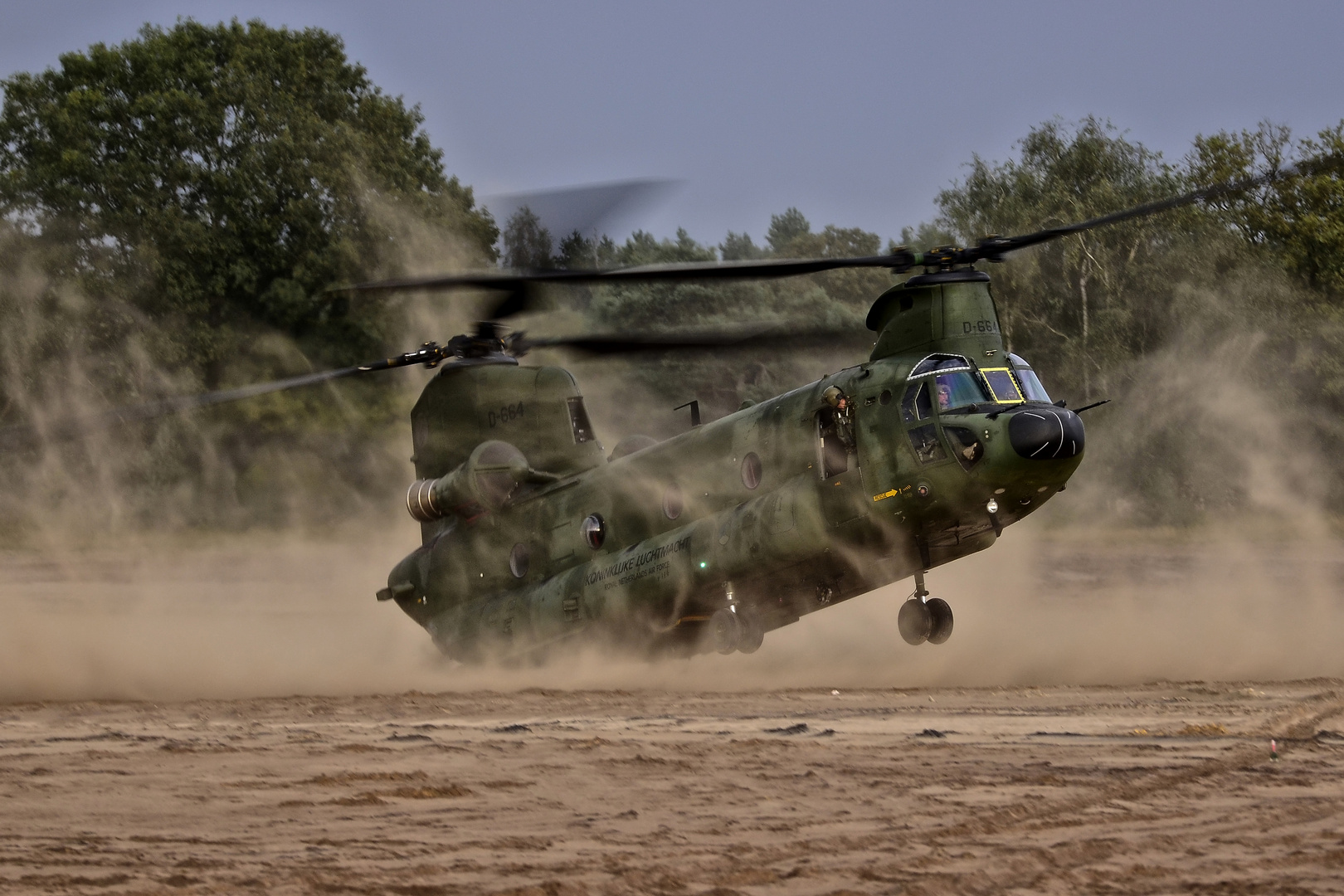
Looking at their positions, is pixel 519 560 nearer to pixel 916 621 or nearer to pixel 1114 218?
pixel 916 621

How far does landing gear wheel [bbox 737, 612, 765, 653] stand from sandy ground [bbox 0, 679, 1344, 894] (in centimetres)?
190

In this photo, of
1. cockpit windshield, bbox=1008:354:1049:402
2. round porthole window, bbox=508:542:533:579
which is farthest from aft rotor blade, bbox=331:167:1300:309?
round porthole window, bbox=508:542:533:579

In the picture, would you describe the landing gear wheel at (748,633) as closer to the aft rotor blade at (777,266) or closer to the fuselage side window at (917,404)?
the fuselage side window at (917,404)

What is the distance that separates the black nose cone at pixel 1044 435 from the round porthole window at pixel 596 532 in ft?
17.7

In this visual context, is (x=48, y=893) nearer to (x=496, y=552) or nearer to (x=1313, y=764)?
(x=1313, y=764)

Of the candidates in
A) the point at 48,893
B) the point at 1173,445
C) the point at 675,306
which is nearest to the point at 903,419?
the point at 48,893

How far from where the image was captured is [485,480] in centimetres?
1852

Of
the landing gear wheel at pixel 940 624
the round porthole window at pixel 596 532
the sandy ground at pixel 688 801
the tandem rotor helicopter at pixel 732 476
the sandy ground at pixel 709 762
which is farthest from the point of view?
the round porthole window at pixel 596 532

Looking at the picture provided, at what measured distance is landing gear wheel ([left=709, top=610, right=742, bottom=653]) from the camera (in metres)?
15.5

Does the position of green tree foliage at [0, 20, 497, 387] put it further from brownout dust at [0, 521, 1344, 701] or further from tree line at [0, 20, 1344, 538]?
brownout dust at [0, 521, 1344, 701]

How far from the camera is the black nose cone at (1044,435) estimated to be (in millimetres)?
13578

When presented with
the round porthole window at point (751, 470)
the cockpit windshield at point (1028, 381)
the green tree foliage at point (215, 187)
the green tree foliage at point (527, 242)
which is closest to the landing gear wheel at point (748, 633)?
the round porthole window at point (751, 470)

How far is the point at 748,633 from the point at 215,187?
3487 cm

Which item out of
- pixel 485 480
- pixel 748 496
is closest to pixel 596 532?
pixel 485 480
